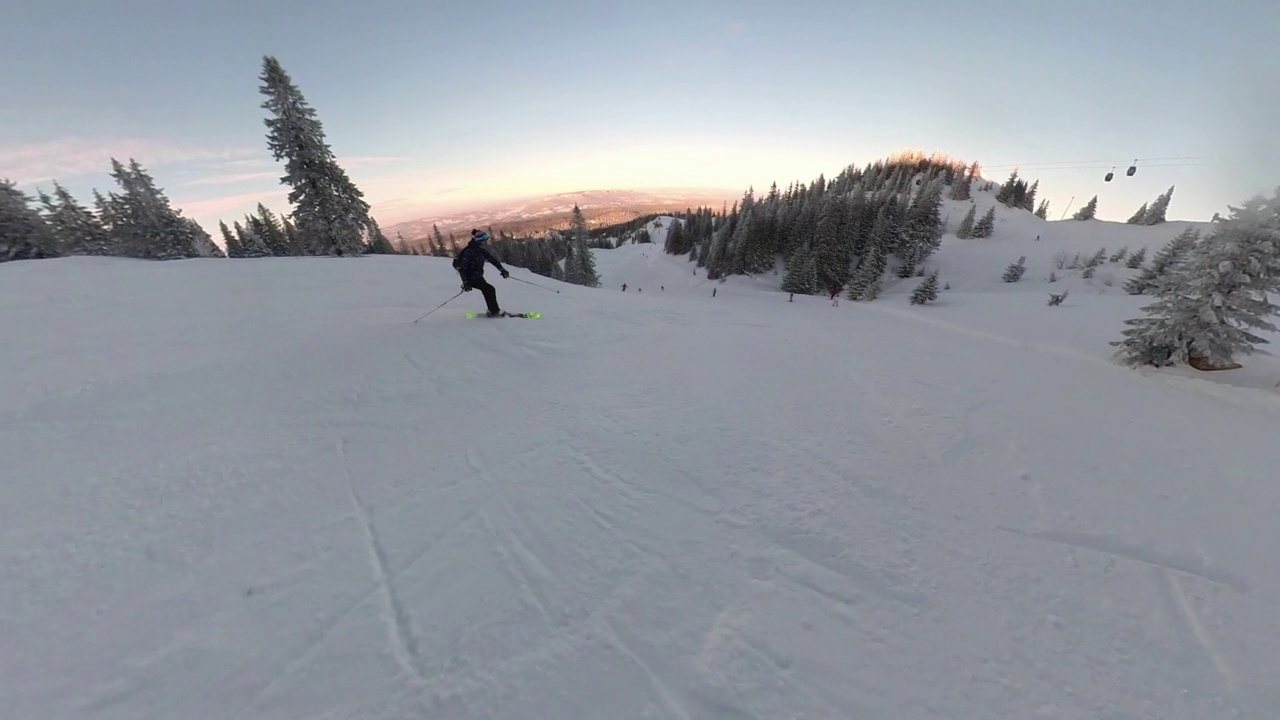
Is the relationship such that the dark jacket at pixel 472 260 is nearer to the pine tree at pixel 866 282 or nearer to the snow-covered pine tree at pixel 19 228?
the snow-covered pine tree at pixel 19 228

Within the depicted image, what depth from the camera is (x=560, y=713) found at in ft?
9.51

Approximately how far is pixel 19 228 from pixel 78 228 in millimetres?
13244

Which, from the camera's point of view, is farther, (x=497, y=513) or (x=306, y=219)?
(x=306, y=219)

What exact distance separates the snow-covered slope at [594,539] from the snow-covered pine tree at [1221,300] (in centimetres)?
290

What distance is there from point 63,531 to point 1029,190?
113514 mm

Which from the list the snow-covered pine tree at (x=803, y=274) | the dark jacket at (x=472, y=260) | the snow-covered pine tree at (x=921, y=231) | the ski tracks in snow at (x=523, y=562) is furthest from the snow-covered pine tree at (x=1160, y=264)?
the ski tracks in snow at (x=523, y=562)

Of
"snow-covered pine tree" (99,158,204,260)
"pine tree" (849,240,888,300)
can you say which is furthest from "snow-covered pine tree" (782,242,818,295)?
"snow-covered pine tree" (99,158,204,260)

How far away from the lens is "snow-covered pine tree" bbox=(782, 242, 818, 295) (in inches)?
1871

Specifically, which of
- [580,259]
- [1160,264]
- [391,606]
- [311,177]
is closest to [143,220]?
[311,177]

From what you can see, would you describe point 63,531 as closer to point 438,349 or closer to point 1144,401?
point 438,349

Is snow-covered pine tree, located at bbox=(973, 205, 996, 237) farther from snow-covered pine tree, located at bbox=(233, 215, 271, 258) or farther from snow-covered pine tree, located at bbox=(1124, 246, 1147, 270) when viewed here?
snow-covered pine tree, located at bbox=(233, 215, 271, 258)

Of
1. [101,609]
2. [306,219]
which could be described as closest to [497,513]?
[101,609]

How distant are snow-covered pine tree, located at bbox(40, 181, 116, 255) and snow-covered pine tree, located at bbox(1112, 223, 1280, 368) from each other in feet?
199

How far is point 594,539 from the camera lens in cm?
434
